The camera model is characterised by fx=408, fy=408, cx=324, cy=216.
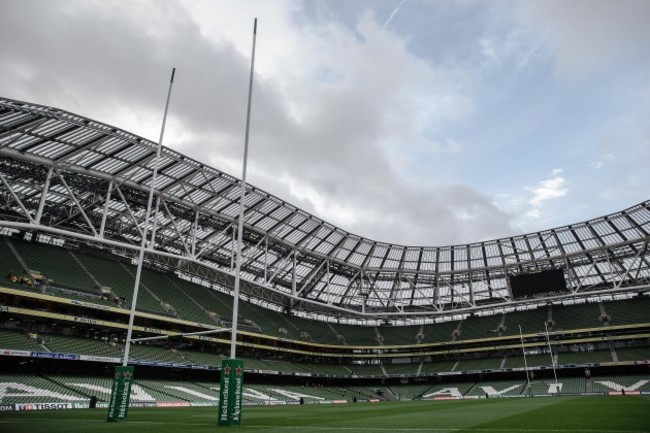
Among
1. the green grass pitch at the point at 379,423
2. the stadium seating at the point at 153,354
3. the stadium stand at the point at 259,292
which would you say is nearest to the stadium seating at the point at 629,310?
the stadium stand at the point at 259,292

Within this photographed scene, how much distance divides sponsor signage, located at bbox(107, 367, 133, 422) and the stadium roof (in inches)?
388

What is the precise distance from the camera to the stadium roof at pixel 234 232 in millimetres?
32219

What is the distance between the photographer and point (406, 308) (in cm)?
6688

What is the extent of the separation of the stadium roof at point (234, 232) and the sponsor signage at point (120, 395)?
9.85 m

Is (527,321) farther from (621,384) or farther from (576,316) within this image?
(621,384)

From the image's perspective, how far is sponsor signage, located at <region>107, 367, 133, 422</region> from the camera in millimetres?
16734

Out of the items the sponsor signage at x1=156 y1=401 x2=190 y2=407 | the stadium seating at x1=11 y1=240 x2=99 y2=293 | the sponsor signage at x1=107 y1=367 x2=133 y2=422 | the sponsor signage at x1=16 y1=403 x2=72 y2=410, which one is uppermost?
the stadium seating at x1=11 y1=240 x2=99 y2=293

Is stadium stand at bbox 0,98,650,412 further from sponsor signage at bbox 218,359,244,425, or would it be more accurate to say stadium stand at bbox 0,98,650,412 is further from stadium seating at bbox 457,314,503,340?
sponsor signage at bbox 218,359,244,425

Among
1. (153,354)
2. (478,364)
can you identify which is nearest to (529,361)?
(478,364)

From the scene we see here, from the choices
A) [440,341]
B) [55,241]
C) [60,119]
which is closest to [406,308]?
[440,341]

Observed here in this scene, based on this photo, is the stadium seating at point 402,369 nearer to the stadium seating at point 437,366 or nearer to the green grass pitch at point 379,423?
the stadium seating at point 437,366

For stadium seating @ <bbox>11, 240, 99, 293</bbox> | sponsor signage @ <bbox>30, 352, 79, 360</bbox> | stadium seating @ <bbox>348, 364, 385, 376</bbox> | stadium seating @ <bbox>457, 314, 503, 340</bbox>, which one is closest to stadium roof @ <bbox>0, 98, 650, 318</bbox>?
stadium seating @ <bbox>11, 240, 99, 293</bbox>

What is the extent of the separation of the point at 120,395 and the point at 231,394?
6032 millimetres

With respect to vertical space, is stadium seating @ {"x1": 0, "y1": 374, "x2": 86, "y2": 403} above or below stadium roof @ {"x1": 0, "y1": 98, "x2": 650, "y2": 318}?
below
